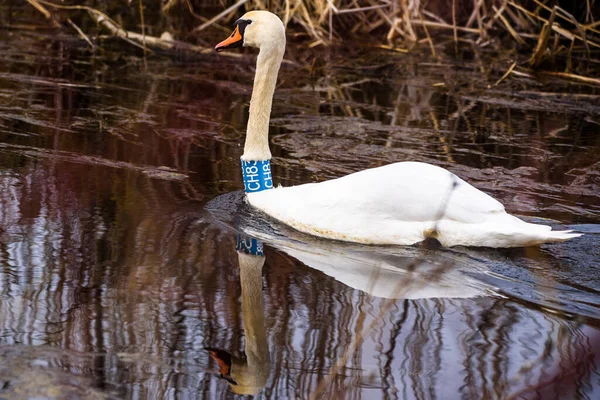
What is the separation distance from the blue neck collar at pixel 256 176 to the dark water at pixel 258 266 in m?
0.17

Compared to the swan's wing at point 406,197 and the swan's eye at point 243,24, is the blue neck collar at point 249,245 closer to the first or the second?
the swan's wing at point 406,197

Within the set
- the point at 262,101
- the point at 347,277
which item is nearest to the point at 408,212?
the point at 347,277

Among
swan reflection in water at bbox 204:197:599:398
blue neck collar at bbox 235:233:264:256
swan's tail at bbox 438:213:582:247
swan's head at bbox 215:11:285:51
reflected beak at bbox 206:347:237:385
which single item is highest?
swan's head at bbox 215:11:285:51

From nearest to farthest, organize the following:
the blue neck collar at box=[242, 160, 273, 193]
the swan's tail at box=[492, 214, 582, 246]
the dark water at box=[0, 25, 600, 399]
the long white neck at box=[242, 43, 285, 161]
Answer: the dark water at box=[0, 25, 600, 399] → the swan's tail at box=[492, 214, 582, 246] → the blue neck collar at box=[242, 160, 273, 193] → the long white neck at box=[242, 43, 285, 161]

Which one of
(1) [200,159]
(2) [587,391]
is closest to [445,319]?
(2) [587,391]

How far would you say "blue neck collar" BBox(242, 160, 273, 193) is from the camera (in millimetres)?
5633

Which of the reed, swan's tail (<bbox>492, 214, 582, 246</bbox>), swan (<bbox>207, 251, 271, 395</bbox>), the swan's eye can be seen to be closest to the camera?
swan (<bbox>207, 251, 271, 395</bbox>)

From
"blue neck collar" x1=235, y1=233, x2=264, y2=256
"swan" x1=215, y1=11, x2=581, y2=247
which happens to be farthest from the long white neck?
"blue neck collar" x1=235, y1=233, x2=264, y2=256

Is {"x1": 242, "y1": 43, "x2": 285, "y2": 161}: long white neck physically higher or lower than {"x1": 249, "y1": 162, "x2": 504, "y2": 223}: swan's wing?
higher

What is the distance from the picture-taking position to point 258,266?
4711 millimetres

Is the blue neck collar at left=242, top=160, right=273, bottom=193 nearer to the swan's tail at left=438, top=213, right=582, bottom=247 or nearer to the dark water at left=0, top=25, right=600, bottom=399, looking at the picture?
the dark water at left=0, top=25, right=600, bottom=399

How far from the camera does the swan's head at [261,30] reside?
19.1 ft

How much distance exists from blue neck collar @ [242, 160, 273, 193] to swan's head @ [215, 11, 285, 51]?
0.74 meters

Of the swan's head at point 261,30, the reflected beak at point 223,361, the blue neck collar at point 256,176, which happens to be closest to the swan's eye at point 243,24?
the swan's head at point 261,30
